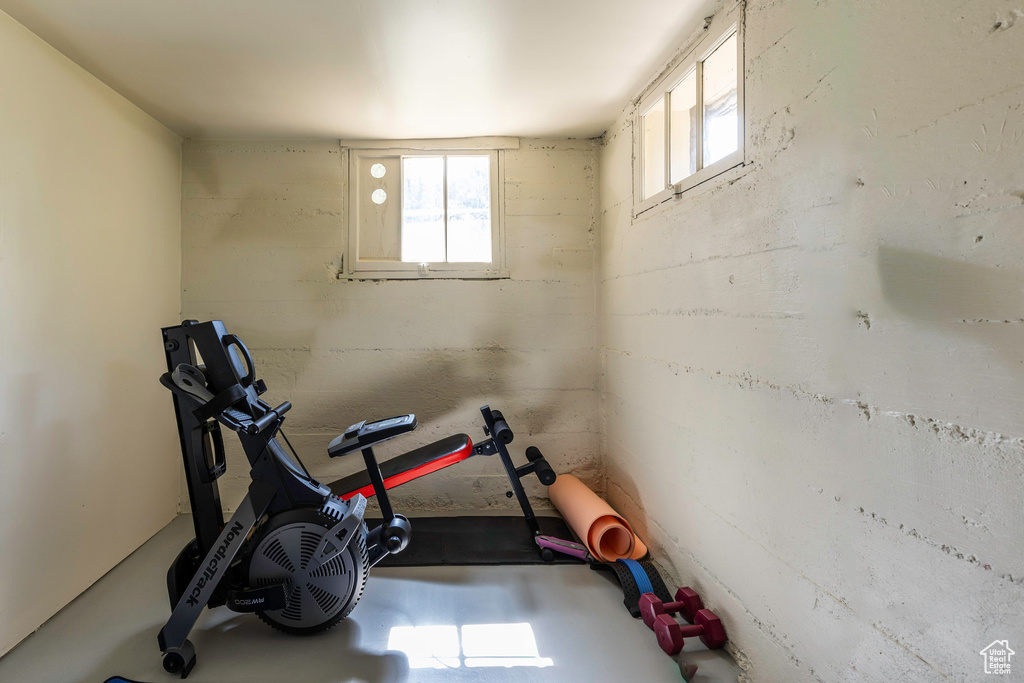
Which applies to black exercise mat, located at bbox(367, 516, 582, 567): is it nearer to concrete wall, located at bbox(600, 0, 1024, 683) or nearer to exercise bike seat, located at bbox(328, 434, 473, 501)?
exercise bike seat, located at bbox(328, 434, 473, 501)

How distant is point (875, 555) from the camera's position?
44.1 inches

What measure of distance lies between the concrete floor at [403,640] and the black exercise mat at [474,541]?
0.15 m

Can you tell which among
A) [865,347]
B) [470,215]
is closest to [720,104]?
[865,347]

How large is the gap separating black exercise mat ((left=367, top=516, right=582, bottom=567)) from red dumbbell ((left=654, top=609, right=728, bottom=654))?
2.49 feet

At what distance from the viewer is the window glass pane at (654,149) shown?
2393 mm

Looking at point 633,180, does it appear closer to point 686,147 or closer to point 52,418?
point 686,147

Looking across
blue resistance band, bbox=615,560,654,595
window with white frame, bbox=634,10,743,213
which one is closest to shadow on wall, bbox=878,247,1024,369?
window with white frame, bbox=634,10,743,213

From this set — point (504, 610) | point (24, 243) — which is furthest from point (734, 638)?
point (24, 243)

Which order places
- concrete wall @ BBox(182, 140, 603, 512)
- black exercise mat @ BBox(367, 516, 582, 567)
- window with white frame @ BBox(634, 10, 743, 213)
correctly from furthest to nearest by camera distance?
concrete wall @ BBox(182, 140, 603, 512) → black exercise mat @ BBox(367, 516, 582, 567) → window with white frame @ BBox(634, 10, 743, 213)

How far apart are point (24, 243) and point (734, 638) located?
316 centimetres

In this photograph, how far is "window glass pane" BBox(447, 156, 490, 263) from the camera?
320cm

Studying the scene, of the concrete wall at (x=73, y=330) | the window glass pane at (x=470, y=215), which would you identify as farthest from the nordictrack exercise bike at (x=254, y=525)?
the window glass pane at (x=470, y=215)

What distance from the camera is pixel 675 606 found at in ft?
6.19

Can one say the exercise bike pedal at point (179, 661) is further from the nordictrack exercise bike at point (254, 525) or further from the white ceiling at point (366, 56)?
the white ceiling at point (366, 56)
